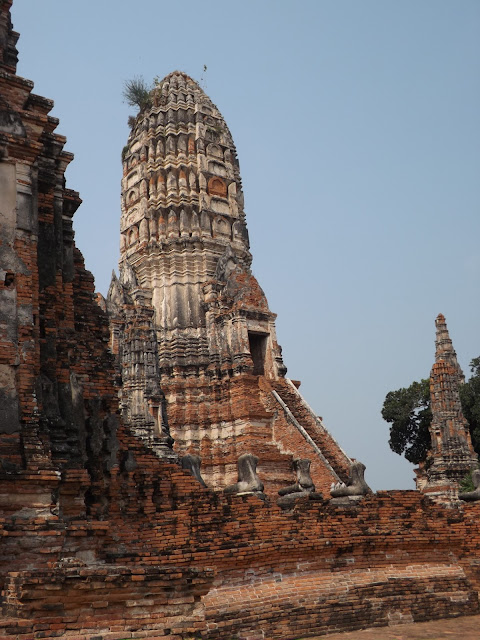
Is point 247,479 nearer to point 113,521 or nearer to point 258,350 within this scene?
point 113,521

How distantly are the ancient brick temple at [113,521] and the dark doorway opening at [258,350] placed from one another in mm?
18654

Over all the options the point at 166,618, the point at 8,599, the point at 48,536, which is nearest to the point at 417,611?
the point at 166,618

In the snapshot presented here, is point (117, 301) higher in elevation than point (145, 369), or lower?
higher

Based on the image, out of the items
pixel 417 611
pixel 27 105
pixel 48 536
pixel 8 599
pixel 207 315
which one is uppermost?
pixel 207 315

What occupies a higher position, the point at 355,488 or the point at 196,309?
the point at 196,309

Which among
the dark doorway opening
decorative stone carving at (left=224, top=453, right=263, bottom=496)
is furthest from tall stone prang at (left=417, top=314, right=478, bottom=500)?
decorative stone carving at (left=224, top=453, right=263, bottom=496)

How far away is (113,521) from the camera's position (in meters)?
9.17

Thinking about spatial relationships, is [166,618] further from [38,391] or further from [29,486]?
[38,391]

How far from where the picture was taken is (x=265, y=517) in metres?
9.48

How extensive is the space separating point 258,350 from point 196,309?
2984mm

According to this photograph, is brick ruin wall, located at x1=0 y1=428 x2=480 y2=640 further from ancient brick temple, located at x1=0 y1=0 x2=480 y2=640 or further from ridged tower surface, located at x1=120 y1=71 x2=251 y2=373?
ridged tower surface, located at x1=120 y1=71 x2=251 y2=373

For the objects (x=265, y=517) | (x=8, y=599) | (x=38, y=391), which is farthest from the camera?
(x=265, y=517)

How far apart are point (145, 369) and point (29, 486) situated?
677 inches

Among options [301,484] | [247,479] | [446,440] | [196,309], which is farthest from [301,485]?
[196,309]
